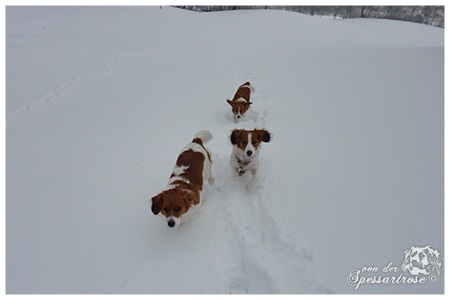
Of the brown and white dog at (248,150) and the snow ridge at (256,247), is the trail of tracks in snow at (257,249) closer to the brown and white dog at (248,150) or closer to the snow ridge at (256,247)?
the snow ridge at (256,247)

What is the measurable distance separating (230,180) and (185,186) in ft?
3.32

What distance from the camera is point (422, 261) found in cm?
222

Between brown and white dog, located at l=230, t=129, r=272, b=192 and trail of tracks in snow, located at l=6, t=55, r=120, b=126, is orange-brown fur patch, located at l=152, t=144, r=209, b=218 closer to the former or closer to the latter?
brown and white dog, located at l=230, t=129, r=272, b=192

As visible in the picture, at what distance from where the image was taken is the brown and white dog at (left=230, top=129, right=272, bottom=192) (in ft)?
10.9

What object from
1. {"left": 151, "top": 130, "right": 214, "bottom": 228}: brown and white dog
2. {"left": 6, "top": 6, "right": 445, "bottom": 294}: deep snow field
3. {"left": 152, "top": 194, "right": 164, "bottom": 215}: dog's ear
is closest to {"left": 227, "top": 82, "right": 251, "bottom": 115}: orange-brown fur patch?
{"left": 6, "top": 6, "right": 445, "bottom": 294}: deep snow field

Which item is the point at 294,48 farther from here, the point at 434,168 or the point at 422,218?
the point at 422,218

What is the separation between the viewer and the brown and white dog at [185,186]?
266cm

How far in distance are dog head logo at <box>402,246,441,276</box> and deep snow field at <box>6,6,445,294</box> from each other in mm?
72

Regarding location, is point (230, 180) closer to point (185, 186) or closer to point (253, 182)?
point (253, 182)

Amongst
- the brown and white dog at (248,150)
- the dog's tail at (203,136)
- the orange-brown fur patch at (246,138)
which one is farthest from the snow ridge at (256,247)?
the dog's tail at (203,136)

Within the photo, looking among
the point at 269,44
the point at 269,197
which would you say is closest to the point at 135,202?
the point at 269,197

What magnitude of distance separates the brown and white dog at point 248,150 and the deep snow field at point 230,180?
20cm

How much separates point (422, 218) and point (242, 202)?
2.01 meters

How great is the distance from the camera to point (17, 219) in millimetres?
3191
